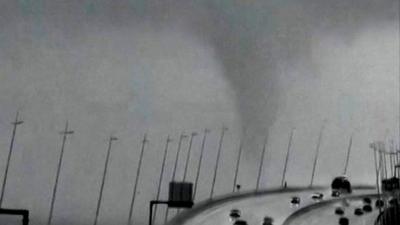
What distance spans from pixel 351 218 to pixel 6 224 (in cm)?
5126

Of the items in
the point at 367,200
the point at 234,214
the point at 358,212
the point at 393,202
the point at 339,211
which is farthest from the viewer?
the point at 367,200

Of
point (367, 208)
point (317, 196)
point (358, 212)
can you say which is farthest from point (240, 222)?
point (317, 196)

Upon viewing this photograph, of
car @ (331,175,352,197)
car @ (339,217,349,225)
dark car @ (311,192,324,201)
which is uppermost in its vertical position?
car @ (331,175,352,197)

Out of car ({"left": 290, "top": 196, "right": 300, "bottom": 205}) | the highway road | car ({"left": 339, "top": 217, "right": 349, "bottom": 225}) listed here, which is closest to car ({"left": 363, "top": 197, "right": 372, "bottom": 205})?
the highway road

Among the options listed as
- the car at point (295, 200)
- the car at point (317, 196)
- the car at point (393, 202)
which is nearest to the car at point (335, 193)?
the car at point (317, 196)

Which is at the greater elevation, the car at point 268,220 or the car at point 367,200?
the car at point 367,200

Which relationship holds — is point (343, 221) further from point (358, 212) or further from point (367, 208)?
point (367, 208)

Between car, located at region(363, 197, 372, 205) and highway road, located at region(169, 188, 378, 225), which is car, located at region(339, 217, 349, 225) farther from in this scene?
car, located at region(363, 197, 372, 205)

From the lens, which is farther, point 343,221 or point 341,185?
point 341,185

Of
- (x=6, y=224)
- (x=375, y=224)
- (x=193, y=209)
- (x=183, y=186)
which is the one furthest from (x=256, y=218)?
(x=6, y=224)

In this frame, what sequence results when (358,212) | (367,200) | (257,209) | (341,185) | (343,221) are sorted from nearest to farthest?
(343,221) < (257,209) < (358,212) < (367,200) < (341,185)

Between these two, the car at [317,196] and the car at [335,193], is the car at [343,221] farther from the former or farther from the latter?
the car at [335,193]

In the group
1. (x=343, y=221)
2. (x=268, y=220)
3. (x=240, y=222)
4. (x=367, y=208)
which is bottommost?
(x=240, y=222)

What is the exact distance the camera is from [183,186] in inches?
3214
